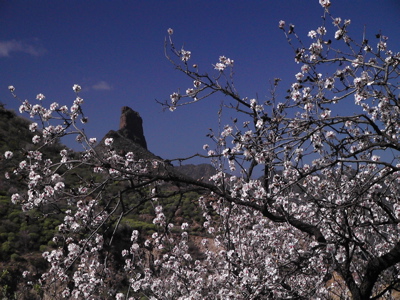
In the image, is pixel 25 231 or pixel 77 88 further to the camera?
pixel 25 231

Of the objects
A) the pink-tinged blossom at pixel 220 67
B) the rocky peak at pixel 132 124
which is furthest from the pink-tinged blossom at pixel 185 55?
the rocky peak at pixel 132 124

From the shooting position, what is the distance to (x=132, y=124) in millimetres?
76625

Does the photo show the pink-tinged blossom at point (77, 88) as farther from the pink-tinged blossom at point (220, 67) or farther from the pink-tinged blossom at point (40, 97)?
the pink-tinged blossom at point (220, 67)

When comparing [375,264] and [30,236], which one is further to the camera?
[30,236]

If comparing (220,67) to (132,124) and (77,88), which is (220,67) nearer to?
(77,88)

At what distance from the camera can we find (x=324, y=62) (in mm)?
4250

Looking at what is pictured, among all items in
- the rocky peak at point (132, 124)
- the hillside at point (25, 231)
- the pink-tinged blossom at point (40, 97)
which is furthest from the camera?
the rocky peak at point (132, 124)

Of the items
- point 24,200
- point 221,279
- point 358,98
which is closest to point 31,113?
point 24,200

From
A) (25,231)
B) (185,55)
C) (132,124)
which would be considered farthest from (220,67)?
Result: (132,124)

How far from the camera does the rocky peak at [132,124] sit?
7422cm

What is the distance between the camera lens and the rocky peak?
74219 mm

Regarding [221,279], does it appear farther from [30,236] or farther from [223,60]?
[30,236]

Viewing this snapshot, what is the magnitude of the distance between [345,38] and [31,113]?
483 centimetres

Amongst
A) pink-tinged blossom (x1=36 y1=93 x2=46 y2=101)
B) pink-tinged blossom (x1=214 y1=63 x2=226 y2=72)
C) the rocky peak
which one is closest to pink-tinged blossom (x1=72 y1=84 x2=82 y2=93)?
pink-tinged blossom (x1=36 y1=93 x2=46 y2=101)
